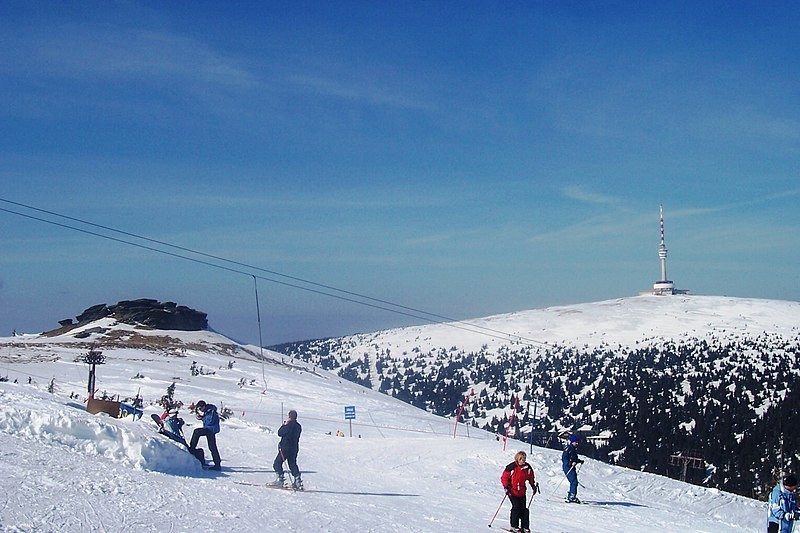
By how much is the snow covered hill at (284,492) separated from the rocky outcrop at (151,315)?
40485mm

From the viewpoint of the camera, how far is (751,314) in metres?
135

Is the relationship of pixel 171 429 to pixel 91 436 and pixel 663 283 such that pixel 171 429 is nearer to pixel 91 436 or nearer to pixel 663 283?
pixel 91 436

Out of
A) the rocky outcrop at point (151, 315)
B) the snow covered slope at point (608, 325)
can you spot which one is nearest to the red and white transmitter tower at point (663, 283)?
the snow covered slope at point (608, 325)

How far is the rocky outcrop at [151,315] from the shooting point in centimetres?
7281

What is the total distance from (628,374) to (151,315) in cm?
5914

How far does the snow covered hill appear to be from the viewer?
1080 cm

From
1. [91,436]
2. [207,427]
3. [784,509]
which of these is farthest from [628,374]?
[91,436]

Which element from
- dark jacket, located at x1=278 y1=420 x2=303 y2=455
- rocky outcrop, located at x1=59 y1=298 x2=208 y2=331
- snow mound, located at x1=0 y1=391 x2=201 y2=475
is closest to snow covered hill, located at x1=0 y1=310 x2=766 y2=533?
snow mound, located at x1=0 y1=391 x2=201 y2=475

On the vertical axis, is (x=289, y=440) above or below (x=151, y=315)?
below

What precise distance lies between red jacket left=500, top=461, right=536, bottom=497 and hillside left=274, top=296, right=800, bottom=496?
30022mm

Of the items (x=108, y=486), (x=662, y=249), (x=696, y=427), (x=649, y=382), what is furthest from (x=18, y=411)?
(x=662, y=249)

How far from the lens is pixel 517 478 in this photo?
1284cm

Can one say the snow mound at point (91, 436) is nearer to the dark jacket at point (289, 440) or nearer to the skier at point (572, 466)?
the dark jacket at point (289, 440)

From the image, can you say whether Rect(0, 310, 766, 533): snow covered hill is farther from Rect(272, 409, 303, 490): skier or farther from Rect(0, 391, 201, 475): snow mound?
Rect(272, 409, 303, 490): skier
